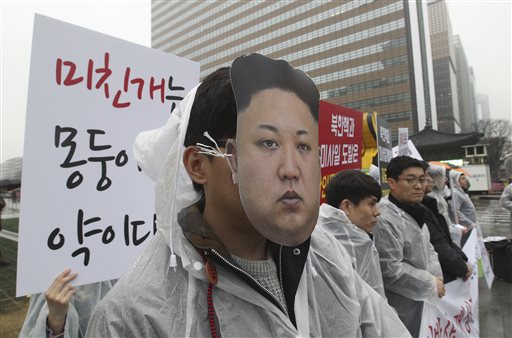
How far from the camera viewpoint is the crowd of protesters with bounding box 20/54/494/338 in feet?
2.14

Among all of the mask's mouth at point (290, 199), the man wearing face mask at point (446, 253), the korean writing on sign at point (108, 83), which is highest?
the korean writing on sign at point (108, 83)

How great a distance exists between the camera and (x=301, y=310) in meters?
0.81

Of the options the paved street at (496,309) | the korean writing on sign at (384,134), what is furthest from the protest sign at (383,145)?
the paved street at (496,309)

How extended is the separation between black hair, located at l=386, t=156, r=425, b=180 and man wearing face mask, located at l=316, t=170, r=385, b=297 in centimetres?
64

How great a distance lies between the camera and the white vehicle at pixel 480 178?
23.3 m

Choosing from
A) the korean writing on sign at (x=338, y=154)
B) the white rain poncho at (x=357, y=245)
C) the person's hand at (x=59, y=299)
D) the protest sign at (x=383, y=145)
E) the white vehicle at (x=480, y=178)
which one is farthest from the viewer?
the white vehicle at (x=480, y=178)

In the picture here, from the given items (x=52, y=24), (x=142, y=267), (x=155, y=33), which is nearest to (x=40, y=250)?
(x=142, y=267)

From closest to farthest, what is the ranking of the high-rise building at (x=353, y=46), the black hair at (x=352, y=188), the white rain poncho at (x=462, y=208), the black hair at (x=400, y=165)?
1. the black hair at (x=352, y=188)
2. the black hair at (x=400, y=165)
3. the white rain poncho at (x=462, y=208)
4. the high-rise building at (x=353, y=46)

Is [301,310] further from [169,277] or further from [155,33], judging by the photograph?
[155,33]

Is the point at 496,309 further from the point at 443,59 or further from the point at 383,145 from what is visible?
the point at 443,59

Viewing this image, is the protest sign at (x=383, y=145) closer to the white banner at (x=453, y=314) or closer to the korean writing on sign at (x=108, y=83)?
the white banner at (x=453, y=314)

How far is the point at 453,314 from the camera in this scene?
2.59m

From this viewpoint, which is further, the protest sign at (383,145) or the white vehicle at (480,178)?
the white vehicle at (480,178)

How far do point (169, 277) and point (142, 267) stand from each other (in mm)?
79
